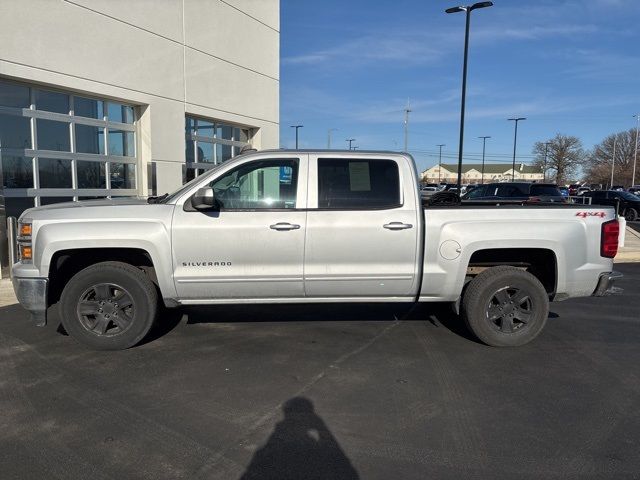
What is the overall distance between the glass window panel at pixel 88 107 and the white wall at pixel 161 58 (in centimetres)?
37

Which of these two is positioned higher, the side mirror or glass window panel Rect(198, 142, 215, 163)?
glass window panel Rect(198, 142, 215, 163)

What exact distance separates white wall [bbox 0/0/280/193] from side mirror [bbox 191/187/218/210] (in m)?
5.73

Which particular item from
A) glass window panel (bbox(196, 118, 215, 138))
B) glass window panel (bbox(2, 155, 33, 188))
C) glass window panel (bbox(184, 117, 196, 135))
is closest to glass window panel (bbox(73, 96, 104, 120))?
glass window panel (bbox(2, 155, 33, 188))

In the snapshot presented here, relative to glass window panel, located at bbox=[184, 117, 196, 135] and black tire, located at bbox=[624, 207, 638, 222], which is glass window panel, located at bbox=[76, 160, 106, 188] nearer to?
glass window panel, located at bbox=[184, 117, 196, 135]

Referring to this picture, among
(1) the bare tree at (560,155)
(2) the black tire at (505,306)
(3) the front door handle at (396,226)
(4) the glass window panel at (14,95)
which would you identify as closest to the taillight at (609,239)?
(2) the black tire at (505,306)

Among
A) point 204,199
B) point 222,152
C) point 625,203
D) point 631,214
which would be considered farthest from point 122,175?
point 631,214

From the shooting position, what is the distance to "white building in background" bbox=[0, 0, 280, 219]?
881 centimetres

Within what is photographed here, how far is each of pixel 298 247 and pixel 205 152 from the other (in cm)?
950

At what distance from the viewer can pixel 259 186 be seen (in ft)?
16.9

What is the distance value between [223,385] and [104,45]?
27.3ft

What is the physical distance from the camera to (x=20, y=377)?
4.41 m

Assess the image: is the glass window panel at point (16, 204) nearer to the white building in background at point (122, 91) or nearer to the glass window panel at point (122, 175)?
the white building in background at point (122, 91)

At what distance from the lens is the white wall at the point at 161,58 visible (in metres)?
8.80

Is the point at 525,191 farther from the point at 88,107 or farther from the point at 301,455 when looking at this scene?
the point at 301,455
